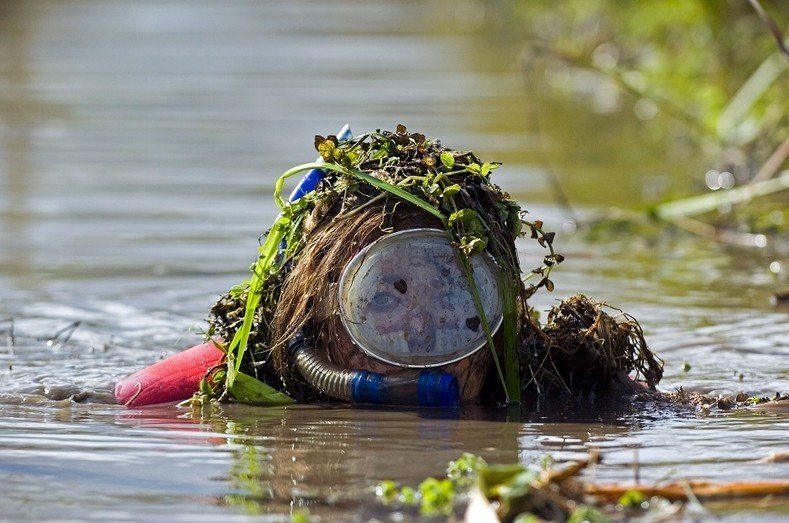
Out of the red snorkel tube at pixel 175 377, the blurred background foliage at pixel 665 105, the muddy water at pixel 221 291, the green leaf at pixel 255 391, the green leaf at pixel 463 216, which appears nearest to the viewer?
the muddy water at pixel 221 291

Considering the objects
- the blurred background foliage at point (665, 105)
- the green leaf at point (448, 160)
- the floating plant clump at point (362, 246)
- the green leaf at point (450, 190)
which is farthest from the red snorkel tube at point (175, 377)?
the blurred background foliage at point (665, 105)

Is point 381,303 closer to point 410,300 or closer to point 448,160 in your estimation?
point 410,300

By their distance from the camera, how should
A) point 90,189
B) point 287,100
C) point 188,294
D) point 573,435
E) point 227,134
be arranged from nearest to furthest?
A: point 573,435 < point 188,294 < point 90,189 < point 227,134 < point 287,100

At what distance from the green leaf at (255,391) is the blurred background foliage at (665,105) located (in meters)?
3.23

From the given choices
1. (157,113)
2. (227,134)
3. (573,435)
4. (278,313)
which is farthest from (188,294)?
(157,113)

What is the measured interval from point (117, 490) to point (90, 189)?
23.0ft

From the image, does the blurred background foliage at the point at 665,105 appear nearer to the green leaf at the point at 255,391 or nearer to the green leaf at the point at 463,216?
the green leaf at the point at 463,216

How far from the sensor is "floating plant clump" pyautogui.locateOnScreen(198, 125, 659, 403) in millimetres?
4859

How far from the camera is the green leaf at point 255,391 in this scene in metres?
5.05

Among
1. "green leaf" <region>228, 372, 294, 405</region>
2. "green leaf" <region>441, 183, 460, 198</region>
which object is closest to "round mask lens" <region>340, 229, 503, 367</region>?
"green leaf" <region>441, 183, 460, 198</region>

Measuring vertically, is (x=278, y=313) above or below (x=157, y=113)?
below

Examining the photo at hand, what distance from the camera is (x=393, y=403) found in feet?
16.1

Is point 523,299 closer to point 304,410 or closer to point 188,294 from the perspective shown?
point 304,410

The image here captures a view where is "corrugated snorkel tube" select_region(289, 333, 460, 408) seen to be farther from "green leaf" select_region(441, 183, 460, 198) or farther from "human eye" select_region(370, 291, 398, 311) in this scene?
"green leaf" select_region(441, 183, 460, 198)
